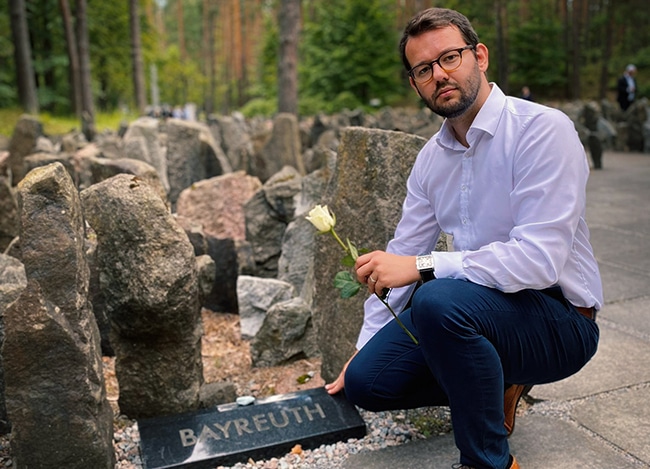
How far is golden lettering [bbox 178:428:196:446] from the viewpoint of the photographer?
2605 mm

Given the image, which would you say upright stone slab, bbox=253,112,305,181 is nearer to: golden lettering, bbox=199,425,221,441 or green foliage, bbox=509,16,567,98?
golden lettering, bbox=199,425,221,441

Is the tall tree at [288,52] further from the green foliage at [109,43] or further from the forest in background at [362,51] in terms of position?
the green foliage at [109,43]

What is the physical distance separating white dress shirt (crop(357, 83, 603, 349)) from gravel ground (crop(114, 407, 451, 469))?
0.56 meters

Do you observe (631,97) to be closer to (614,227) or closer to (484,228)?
(614,227)

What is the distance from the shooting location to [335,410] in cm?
283

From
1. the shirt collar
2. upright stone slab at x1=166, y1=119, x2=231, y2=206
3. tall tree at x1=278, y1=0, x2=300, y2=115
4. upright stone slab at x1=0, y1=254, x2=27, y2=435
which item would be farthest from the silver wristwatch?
tall tree at x1=278, y1=0, x2=300, y2=115

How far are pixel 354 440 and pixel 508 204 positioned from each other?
116 cm

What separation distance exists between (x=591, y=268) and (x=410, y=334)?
2.18 feet

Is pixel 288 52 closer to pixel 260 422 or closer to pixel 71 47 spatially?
pixel 71 47

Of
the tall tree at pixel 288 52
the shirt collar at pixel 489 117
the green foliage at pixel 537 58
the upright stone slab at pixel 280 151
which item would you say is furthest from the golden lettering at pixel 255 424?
the green foliage at pixel 537 58

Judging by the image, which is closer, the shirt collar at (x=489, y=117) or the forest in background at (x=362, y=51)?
the shirt collar at (x=489, y=117)

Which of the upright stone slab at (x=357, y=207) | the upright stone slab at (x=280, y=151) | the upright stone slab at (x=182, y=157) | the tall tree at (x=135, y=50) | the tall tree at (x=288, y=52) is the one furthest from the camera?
the tall tree at (x=135, y=50)

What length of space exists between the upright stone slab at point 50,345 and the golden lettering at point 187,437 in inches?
14.6

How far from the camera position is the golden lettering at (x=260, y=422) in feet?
8.87
